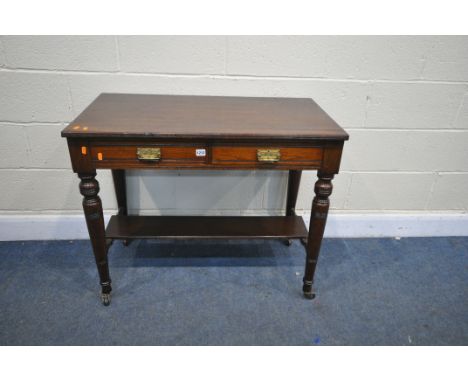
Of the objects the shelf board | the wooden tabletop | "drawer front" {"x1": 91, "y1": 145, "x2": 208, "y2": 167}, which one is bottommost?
the shelf board

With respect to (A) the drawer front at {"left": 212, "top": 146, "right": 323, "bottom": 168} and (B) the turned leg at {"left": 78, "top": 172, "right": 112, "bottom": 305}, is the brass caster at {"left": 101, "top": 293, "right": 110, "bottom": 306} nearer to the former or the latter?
(B) the turned leg at {"left": 78, "top": 172, "right": 112, "bottom": 305}

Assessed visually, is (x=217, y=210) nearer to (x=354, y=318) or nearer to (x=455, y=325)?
(x=354, y=318)

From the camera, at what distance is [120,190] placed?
199cm

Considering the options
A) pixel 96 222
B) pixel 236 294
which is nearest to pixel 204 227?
pixel 236 294

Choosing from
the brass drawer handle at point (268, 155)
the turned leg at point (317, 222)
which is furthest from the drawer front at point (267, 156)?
the turned leg at point (317, 222)

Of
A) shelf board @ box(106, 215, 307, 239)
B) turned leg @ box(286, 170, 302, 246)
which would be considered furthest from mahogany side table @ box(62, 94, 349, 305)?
turned leg @ box(286, 170, 302, 246)

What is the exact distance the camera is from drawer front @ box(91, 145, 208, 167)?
1362mm

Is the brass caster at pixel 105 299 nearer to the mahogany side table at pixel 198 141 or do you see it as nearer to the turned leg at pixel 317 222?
the mahogany side table at pixel 198 141

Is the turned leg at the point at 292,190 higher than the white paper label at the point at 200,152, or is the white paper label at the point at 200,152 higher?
the white paper label at the point at 200,152

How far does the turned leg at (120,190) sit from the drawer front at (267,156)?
764 millimetres

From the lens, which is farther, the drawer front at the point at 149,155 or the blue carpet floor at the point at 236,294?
the blue carpet floor at the point at 236,294

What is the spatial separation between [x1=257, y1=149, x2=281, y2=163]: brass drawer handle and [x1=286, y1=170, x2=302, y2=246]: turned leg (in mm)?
585

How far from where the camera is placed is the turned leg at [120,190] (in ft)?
6.36

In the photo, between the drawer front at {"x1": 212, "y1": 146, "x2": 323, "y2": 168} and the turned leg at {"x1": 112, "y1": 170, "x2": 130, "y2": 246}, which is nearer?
the drawer front at {"x1": 212, "y1": 146, "x2": 323, "y2": 168}
